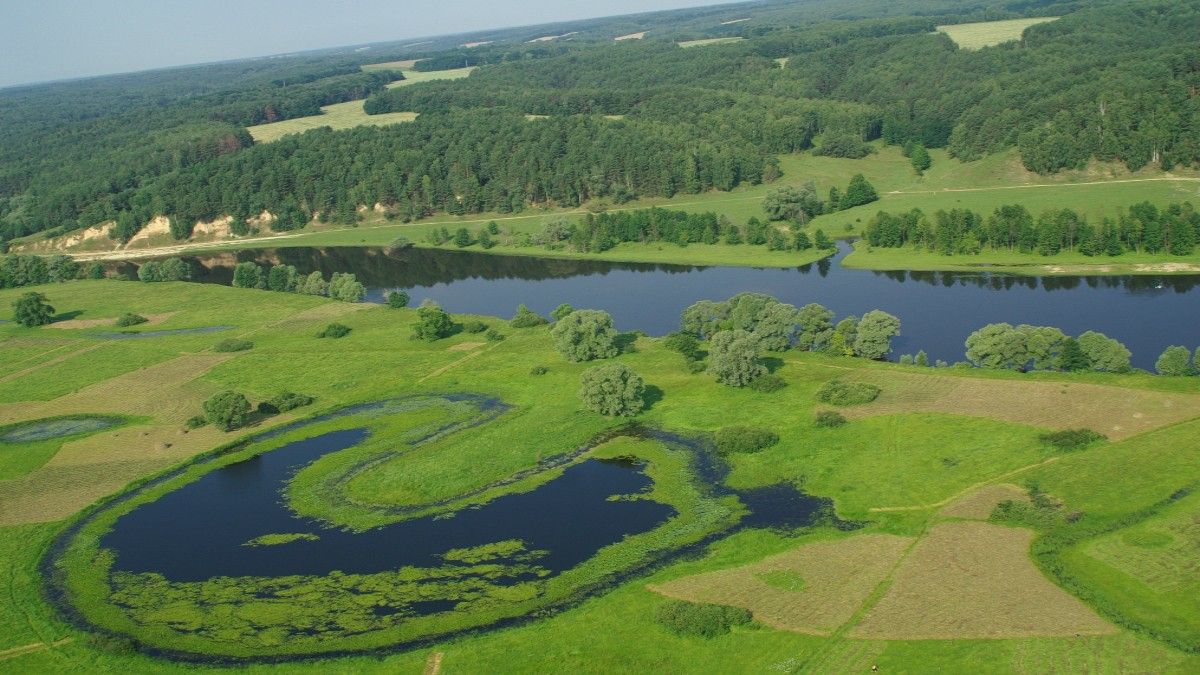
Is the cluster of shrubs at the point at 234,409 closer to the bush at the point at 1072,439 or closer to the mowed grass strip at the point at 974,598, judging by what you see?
the mowed grass strip at the point at 974,598

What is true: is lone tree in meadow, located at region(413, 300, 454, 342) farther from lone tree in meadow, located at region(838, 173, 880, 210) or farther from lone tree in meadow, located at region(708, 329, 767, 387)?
lone tree in meadow, located at region(838, 173, 880, 210)

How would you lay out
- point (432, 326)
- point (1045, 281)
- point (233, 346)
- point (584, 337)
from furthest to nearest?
point (1045, 281) → point (233, 346) → point (432, 326) → point (584, 337)

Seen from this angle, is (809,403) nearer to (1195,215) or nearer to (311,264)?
(1195,215)

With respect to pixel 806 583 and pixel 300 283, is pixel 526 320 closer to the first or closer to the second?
pixel 300 283

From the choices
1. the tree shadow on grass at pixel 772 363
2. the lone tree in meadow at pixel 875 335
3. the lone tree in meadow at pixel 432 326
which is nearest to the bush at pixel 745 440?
the tree shadow on grass at pixel 772 363

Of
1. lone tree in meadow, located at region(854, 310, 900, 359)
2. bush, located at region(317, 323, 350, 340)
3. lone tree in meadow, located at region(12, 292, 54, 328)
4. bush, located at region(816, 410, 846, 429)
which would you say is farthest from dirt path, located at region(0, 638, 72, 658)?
lone tree in meadow, located at region(12, 292, 54, 328)

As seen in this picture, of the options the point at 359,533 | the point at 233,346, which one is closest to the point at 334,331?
the point at 233,346
